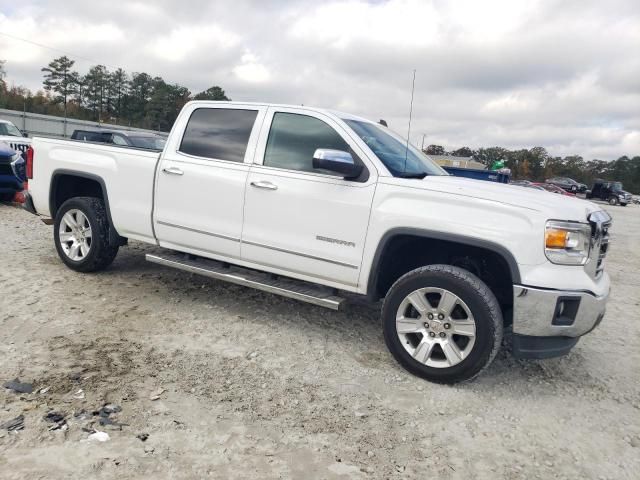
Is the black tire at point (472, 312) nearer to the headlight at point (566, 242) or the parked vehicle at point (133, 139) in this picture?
the headlight at point (566, 242)

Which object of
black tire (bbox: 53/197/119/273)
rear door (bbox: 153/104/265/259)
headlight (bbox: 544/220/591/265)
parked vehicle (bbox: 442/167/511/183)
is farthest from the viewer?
parked vehicle (bbox: 442/167/511/183)

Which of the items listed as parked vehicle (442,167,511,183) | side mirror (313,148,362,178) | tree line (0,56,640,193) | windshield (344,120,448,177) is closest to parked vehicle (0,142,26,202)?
windshield (344,120,448,177)

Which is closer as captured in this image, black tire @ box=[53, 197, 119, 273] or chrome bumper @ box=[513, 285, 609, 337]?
chrome bumper @ box=[513, 285, 609, 337]

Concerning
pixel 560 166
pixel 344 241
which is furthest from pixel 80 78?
pixel 344 241

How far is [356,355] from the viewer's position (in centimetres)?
412

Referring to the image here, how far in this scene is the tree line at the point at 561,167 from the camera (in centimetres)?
9350

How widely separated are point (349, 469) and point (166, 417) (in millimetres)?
1114

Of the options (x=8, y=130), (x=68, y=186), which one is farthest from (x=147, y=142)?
(x=68, y=186)

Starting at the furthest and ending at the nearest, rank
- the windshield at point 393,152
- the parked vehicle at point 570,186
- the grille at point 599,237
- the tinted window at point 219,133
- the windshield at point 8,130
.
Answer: the parked vehicle at point 570,186 < the windshield at point 8,130 < the tinted window at point 219,133 < the windshield at point 393,152 < the grille at point 599,237

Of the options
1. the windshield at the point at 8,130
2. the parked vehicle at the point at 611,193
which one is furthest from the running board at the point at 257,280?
the parked vehicle at the point at 611,193

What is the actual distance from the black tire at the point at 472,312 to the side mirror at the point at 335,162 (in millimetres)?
899

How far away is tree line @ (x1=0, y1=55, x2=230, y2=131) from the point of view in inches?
2928

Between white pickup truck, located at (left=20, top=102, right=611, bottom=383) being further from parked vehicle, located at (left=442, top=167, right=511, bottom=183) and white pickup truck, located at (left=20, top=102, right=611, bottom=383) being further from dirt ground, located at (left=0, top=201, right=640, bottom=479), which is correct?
parked vehicle, located at (left=442, top=167, right=511, bottom=183)

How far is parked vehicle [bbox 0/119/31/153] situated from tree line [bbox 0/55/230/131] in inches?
2477
